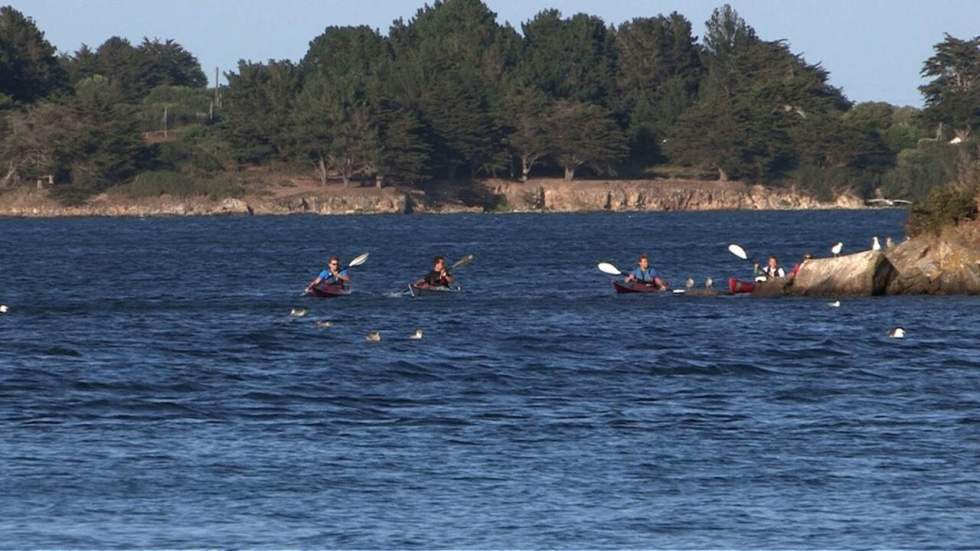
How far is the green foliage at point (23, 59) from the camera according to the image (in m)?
189

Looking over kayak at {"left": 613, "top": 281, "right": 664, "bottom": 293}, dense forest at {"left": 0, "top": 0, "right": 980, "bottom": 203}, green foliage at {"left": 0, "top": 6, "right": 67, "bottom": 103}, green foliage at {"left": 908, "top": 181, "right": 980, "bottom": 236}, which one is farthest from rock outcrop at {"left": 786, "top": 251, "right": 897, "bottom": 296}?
green foliage at {"left": 0, "top": 6, "right": 67, "bottom": 103}

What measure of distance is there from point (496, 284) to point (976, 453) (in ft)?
134

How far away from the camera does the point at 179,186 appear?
186 m

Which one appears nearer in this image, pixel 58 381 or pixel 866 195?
pixel 58 381

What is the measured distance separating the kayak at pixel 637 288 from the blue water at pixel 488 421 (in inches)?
62.0

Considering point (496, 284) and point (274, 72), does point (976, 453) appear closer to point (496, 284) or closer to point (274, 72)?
point (496, 284)

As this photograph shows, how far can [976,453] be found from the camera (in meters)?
26.6

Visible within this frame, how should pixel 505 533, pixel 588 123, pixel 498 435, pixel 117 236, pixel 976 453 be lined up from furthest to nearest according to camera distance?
pixel 588 123
pixel 117 236
pixel 498 435
pixel 976 453
pixel 505 533

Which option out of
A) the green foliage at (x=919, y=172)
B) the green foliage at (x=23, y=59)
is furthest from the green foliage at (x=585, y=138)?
the green foliage at (x=23, y=59)

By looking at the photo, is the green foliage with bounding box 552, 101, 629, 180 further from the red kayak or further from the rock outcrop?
the rock outcrop

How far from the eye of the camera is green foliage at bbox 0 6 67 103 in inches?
7446

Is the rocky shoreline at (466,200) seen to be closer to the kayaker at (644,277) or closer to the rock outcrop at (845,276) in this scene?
the kayaker at (644,277)

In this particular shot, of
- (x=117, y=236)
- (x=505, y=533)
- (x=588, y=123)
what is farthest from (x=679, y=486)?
(x=588, y=123)

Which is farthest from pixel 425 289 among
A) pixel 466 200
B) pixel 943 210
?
pixel 466 200
